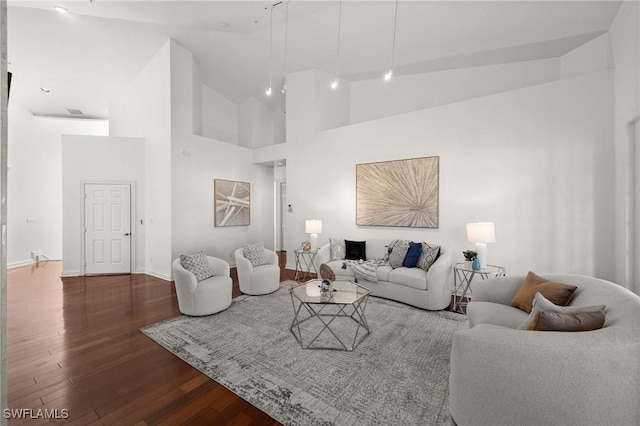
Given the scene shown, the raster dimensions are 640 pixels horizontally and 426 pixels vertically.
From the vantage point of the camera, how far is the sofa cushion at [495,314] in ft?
6.95

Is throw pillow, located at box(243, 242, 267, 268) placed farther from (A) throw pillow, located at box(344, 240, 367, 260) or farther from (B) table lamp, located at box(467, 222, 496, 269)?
(B) table lamp, located at box(467, 222, 496, 269)

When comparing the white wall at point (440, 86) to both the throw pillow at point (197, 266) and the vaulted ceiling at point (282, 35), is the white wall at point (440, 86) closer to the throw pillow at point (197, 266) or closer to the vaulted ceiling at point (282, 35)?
the vaulted ceiling at point (282, 35)

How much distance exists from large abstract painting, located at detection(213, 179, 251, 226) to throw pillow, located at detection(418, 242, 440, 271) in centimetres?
443

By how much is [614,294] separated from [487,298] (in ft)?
3.42

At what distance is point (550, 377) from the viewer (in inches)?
50.9

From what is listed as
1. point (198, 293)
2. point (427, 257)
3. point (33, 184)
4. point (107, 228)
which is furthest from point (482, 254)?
point (33, 184)

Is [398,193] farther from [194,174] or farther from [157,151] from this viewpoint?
[157,151]

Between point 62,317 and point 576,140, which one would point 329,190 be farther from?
point 62,317

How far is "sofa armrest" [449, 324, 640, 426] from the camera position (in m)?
1.24

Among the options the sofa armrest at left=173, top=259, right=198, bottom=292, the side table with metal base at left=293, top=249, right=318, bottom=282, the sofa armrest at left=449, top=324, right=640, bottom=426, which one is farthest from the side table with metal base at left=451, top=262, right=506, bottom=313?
the sofa armrest at left=173, top=259, right=198, bottom=292

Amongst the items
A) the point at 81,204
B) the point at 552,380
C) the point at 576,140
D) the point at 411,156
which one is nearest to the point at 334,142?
the point at 411,156

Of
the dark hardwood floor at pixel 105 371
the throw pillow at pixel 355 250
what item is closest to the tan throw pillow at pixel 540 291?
the dark hardwood floor at pixel 105 371

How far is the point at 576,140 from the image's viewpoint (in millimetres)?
3346

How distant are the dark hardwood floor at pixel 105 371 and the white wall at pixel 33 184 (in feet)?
13.1
